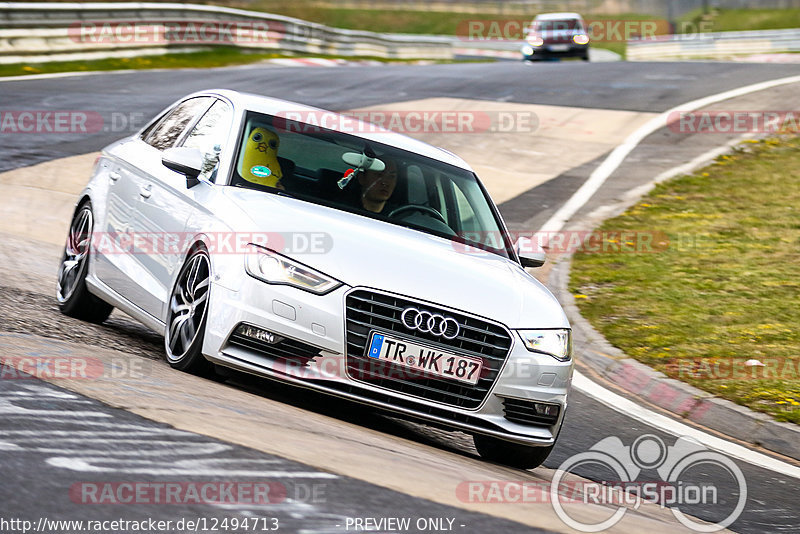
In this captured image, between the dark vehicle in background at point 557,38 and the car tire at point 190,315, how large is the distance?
113ft

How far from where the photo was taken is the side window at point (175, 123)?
763 centimetres

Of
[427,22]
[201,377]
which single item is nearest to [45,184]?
[201,377]

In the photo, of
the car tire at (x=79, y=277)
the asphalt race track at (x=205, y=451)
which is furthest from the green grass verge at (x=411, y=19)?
the car tire at (x=79, y=277)

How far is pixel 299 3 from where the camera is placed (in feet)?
191

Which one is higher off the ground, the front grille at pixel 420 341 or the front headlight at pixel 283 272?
the front headlight at pixel 283 272

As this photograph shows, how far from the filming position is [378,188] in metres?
6.89

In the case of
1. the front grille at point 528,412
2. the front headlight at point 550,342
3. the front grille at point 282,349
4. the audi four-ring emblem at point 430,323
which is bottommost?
the front grille at point 528,412

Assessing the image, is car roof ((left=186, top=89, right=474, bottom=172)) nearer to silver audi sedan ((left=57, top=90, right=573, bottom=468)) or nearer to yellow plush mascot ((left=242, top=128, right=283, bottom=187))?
silver audi sedan ((left=57, top=90, right=573, bottom=468))

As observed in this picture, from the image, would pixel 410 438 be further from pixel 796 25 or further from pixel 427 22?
pixel 427 22

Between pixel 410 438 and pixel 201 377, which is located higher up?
pixel 201 377

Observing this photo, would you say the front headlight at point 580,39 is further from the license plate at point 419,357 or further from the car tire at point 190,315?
the license plate at point 419,357

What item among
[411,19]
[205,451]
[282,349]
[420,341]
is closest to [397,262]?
[420,341]

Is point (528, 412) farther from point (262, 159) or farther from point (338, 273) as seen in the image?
point (262, 159)

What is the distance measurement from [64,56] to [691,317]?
19104 mm
